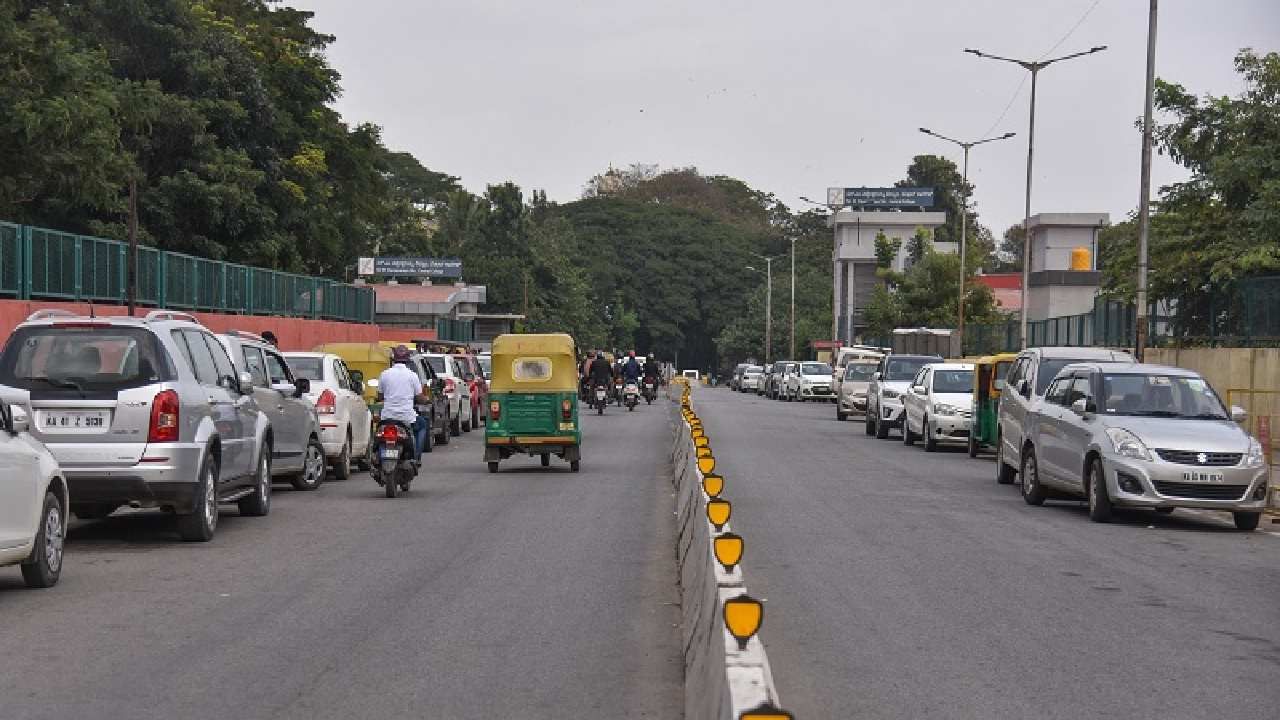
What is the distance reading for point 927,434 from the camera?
33000 mm

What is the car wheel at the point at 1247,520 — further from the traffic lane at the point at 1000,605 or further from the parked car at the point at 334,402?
the parked car at the point at 334,402

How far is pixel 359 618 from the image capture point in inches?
423

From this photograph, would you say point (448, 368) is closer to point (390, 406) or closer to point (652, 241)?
point (390, 406)

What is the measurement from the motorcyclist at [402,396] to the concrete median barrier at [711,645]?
8214 millimetres

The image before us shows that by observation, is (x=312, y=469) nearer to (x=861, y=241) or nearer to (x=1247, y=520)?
(x=1247, y=520)

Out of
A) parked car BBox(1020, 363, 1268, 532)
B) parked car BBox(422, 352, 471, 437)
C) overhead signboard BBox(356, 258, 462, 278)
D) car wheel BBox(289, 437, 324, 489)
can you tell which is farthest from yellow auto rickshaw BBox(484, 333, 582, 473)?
overhead signboard BBox(356, 258, 462, 278)

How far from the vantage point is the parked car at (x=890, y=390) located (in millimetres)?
37250

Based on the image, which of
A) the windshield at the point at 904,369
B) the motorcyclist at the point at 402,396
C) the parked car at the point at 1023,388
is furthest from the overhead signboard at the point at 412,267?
the motorcyclist at the point at 402,396

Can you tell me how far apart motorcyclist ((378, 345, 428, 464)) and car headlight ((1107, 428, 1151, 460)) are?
7.97 meters

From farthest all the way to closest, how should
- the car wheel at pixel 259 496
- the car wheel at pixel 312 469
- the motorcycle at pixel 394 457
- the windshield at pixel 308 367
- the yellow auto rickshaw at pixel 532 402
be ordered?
the yellow auto rickshaw at pixel 532 402 < the windshield at pixel 308 367 < the car wheel at pixel 312 469 < the motorcycle at pixel 394 457 < the car wheel at pixel 259 496

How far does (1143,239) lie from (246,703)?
25.2 metres

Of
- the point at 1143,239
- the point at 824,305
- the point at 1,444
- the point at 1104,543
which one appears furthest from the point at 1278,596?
the point at 824,305

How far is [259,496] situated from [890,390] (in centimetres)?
2198

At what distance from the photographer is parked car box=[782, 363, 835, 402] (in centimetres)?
6869
